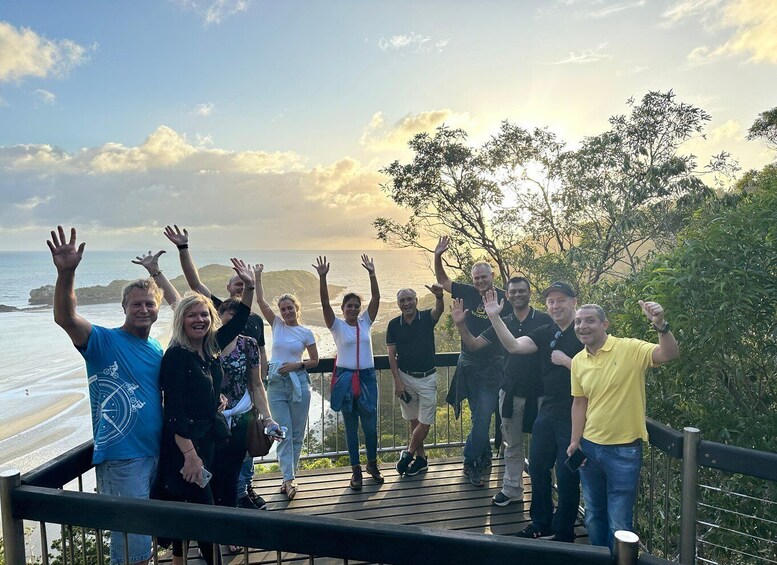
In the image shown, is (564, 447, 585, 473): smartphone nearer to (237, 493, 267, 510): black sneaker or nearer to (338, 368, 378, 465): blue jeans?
(338, 368, 378, 465): blue jeans

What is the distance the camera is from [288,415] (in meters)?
4.02

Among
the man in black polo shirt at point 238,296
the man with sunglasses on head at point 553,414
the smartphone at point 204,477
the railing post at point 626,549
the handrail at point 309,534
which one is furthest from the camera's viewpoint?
the man in black polo shirt at point 238,296

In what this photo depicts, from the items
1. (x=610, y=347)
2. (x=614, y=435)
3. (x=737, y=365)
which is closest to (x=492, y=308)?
(x=610, y=347)

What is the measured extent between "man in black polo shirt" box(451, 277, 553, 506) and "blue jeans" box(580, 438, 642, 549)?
66 centimetres

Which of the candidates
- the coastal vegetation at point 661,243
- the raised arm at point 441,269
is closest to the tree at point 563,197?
the coastal vegetation at point 661,243

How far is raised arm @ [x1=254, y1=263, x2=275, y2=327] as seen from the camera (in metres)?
4.05

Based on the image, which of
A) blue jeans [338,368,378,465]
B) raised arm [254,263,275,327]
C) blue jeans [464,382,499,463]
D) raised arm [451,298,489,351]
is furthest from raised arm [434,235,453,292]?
raised arm [254,263,275,327]

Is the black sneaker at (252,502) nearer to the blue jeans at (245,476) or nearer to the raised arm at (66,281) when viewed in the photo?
the blue jeans at (245,476)

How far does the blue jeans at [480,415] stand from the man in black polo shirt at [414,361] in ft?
1.23

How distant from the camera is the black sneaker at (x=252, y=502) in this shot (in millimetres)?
3524

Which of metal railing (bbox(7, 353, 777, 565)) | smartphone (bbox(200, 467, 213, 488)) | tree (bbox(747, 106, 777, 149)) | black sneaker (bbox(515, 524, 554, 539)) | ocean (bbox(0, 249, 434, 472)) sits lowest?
ocean (bbox(0, 249, 434, 472))

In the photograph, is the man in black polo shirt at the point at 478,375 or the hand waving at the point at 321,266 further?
the hand waving at the point at 321,266

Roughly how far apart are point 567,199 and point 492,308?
474 inches

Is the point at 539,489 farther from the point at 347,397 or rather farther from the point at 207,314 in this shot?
the point at 207,314
